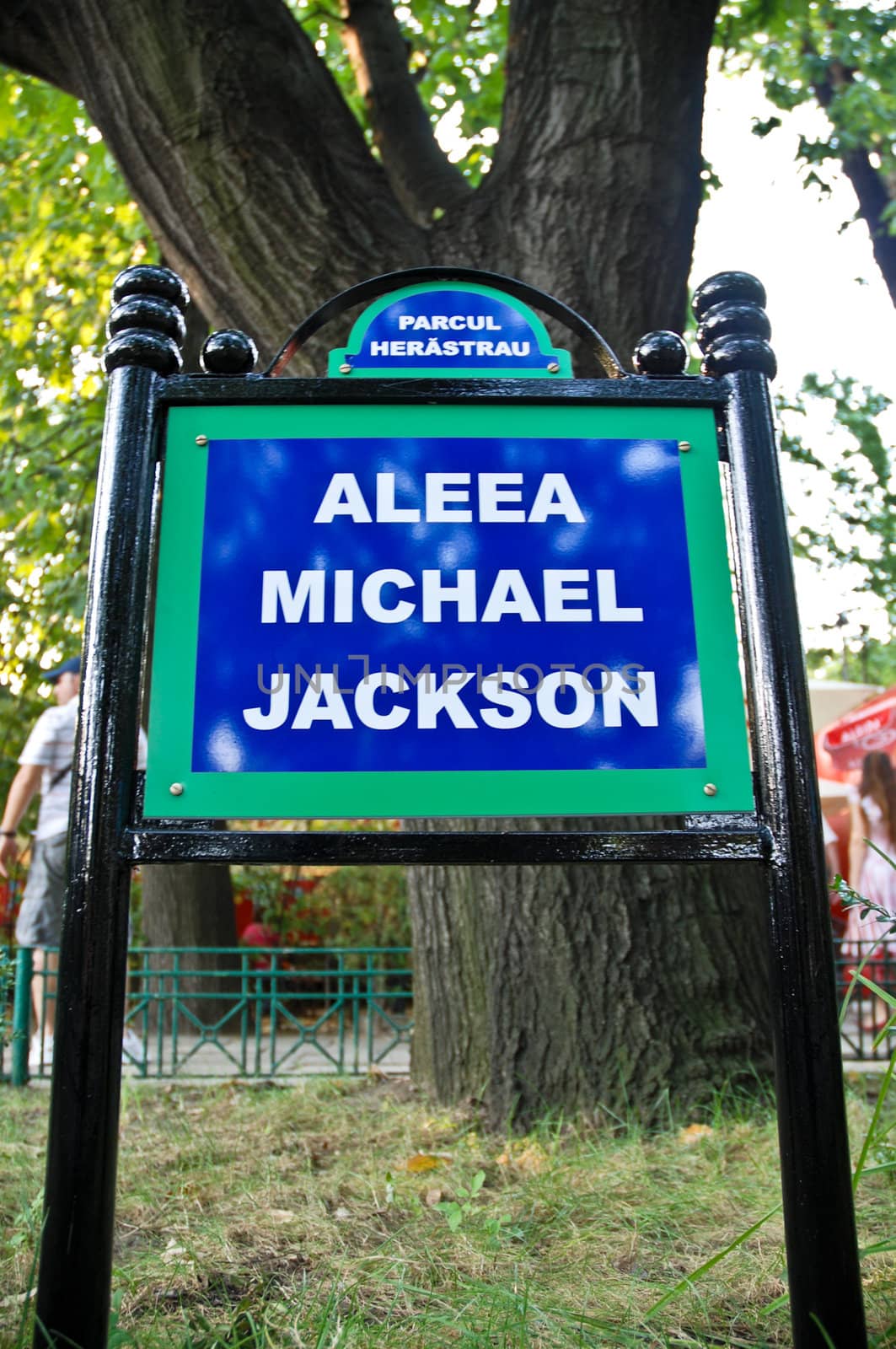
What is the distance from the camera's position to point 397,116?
460 centimetres

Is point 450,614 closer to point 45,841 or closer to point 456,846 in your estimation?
point 456,846

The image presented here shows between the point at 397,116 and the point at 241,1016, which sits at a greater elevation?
the point at 397,116

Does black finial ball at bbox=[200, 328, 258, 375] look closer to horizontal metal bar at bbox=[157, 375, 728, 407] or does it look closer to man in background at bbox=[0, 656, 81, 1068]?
horizontal metal bar at bbox=[157, 375, 728, 407]

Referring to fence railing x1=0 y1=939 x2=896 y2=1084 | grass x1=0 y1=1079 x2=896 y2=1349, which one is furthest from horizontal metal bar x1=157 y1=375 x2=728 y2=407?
fence railing x1=0 y1=939 x2=896 y2=1084

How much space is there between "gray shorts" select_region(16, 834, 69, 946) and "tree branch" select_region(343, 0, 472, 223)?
3327mm

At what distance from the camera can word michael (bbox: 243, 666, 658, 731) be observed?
142cm

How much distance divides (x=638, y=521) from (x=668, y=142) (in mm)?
2658

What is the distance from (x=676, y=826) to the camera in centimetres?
146

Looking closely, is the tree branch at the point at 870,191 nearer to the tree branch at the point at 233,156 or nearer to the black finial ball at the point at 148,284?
the tree branch at the point at 233,156

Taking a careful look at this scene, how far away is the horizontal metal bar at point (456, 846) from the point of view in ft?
4.57

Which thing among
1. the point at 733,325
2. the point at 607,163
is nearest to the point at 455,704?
the point at 733,325

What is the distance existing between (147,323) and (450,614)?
0.67 m

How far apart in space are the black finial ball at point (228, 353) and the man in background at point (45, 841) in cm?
347

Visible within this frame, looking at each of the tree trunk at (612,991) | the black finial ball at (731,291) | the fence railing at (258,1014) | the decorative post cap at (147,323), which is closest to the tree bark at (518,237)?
the tree trunk at (612,991)
